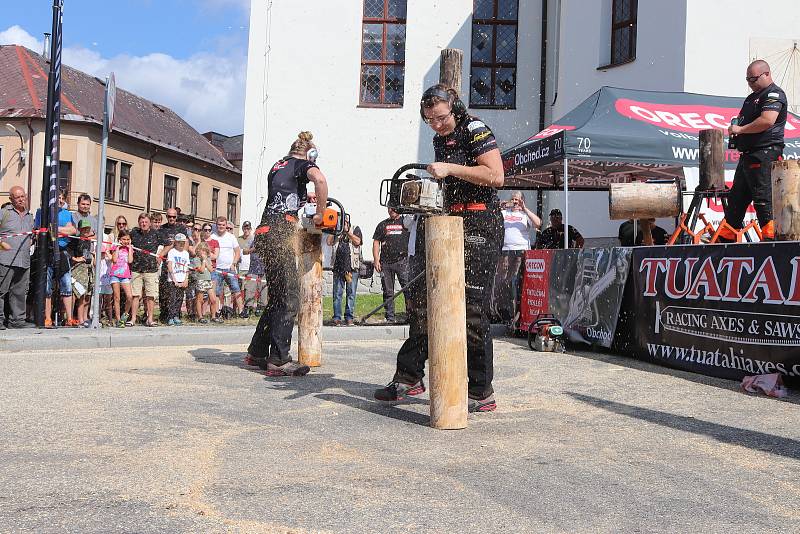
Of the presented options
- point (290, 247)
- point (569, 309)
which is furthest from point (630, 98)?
point (290, 247)

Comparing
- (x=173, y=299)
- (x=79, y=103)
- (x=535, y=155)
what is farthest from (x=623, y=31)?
(x=79, y=103)

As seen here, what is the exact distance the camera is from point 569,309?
32.5 ft

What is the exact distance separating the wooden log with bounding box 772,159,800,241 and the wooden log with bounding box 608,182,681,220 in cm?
218

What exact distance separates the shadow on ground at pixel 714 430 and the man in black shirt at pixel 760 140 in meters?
3.98

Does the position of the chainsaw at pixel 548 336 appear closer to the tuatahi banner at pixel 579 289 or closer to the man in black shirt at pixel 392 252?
the tuatahi banner at pixel 579 289

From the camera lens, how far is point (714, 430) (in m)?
4.86

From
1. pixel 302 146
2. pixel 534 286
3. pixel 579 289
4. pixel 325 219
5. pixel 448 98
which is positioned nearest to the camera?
pixel 448 98

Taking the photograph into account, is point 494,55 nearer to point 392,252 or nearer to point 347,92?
point 347,92

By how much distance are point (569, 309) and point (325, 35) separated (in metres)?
14.6

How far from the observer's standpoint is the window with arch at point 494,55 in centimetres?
2256

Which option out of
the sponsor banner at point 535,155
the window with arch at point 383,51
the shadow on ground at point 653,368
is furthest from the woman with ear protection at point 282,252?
the window with arch at point 383,51

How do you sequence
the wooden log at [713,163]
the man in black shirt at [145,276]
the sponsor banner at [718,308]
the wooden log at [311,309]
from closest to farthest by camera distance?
1. the sponsor banner at [718,308]
2. the wooden log at [311,309]
3. the wooden log at [713,163]
4. the man in black shirt at [145,276]

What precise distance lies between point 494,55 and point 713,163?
13464mm

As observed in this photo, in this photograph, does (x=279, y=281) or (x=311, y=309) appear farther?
(x=311, y=309)
